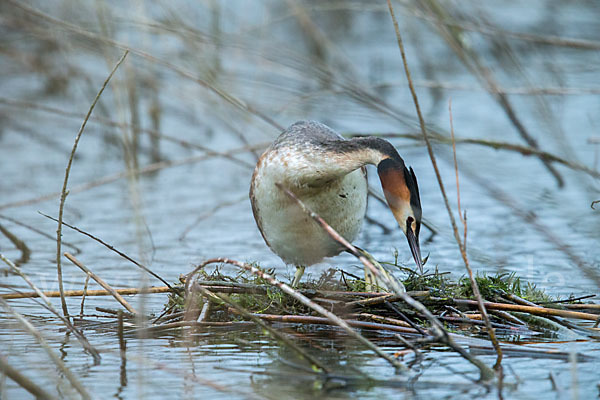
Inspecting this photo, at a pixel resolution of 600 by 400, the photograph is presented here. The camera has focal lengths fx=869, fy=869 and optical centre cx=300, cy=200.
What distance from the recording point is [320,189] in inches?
204

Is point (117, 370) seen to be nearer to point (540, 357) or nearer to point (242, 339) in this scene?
point (242, 339)

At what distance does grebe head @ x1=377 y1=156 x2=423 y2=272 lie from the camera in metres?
4.58

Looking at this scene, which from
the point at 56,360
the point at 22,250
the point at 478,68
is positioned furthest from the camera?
the point at 22,250

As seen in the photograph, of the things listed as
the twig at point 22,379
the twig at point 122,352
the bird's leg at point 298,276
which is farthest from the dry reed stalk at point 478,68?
the twig at point 22,379

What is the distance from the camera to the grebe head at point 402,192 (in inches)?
180

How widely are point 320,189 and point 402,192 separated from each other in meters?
0.69

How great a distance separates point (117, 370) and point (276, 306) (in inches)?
43.8

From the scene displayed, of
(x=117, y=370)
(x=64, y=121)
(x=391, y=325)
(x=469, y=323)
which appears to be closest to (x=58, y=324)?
(x=117, y=370)

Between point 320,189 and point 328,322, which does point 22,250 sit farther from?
point 328,322

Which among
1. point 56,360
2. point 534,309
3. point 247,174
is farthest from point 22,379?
point 247,174

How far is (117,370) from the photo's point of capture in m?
4.10

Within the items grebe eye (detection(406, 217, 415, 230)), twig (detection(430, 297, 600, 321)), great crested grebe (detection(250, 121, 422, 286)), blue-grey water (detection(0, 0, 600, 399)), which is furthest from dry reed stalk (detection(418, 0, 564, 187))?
twig (detection(430, 297, 600, 321))

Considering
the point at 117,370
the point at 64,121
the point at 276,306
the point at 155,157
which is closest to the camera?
the point at 117,370

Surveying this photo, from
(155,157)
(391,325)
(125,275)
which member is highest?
(155,157)
